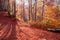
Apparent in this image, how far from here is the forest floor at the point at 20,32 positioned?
2.30 meters

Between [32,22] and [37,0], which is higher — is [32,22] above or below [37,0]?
below

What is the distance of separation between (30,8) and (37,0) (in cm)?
15

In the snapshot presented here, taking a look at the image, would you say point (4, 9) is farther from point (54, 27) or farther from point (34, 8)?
point (54, 27)

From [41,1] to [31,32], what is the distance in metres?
0.45

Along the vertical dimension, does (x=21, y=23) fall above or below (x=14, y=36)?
above

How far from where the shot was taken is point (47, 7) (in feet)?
7.72

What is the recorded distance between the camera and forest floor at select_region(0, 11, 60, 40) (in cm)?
230

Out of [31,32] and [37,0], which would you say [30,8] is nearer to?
[37,0]

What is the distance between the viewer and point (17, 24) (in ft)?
7.88

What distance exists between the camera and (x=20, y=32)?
7.70 feet

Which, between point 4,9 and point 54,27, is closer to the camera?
point 54,27

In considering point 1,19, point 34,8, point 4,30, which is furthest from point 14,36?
point 34,8

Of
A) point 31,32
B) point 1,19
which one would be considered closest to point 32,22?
point 31,32

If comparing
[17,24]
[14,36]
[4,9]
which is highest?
[4,9]
